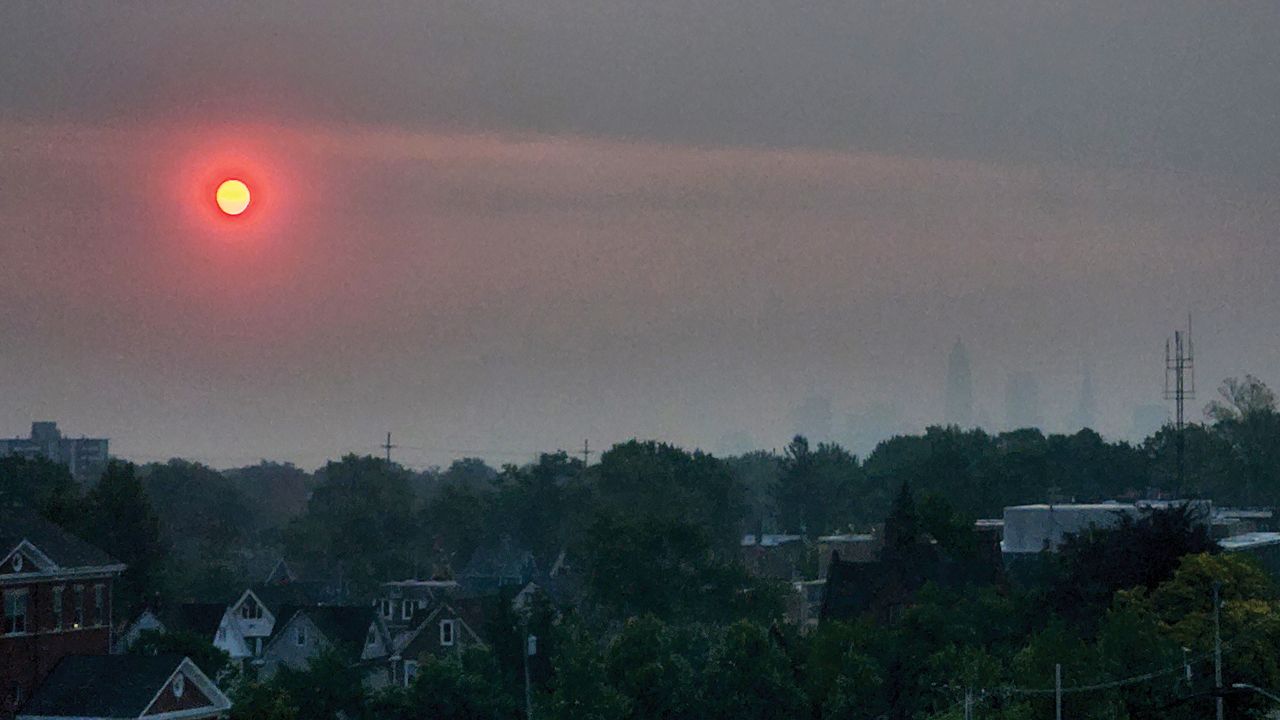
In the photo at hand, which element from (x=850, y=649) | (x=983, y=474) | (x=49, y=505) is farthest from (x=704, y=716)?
(x=983, y=474)

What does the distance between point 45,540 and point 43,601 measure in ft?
8.89

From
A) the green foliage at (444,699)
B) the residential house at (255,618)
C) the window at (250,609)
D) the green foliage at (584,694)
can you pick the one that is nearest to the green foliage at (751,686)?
the green foliage at (584,694)

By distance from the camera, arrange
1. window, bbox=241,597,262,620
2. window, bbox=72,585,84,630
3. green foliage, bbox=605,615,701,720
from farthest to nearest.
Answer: window, bbox=241,597,262,620, green foliage, bbox=605,615,701,720, window, bbox=72,585,84,630

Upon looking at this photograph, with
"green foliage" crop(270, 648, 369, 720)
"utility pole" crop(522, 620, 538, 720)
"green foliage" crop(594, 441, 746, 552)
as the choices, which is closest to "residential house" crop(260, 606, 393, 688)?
"utility pole" crop(522, 620, 538, 720)

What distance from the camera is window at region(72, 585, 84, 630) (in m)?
79.7

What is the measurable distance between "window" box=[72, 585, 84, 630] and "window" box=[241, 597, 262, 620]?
155ft

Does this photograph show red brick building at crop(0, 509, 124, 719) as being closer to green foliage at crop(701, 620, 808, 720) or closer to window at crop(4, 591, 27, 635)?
window at crop(4, 591, 27, 635)

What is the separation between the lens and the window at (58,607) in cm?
7850

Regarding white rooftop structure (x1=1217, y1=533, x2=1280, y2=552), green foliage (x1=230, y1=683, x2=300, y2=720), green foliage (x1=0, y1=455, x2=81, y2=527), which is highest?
green foliage (x1=0, y1=455, x2=81, y2=527)

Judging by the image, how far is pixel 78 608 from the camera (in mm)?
80062

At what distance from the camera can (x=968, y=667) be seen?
249 feet

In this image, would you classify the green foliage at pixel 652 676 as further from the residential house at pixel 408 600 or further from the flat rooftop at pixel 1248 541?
the flat rooftop at pixel 1248 541

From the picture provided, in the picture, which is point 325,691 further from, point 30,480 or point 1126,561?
point 30,480

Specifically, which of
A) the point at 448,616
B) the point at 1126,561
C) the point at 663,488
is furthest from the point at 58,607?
the point at 663,488
